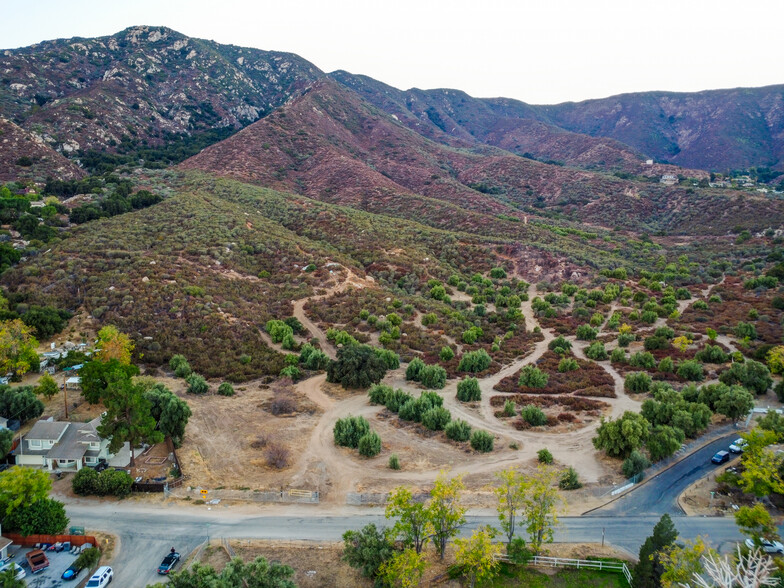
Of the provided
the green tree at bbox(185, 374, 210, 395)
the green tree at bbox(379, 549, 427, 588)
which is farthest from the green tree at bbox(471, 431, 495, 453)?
the green tree at bbox(185, 374, 210, 395)

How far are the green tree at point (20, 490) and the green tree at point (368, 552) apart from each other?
40.4 feet

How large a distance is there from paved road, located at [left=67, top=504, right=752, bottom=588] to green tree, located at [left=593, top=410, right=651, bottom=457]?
4.73 m

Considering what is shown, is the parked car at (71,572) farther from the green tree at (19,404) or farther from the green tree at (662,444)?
the green tree at (662,444)

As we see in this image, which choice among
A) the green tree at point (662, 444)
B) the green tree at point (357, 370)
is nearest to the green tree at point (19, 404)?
the green tree at point (357, 370)

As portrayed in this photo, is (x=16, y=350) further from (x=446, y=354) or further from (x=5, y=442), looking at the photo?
(x=446, y=354)

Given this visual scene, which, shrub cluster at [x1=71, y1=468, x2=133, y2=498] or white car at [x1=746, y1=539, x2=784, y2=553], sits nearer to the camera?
white car at [x1=746, y1=539, x2=784, y2=553]

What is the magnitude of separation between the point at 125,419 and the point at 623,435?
83.7ft

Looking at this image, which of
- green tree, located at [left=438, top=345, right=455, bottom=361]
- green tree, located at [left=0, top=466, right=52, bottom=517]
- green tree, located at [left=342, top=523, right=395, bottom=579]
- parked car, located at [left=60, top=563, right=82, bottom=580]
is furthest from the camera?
green tree, located at [left=438, top=345, right=455, bottom=361]

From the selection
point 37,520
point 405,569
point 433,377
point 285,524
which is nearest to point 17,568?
point 37,520

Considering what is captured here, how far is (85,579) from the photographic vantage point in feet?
55.0

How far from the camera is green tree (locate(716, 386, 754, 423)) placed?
28.0m

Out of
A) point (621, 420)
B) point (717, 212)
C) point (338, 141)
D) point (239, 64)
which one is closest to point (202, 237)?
point (621, 420)

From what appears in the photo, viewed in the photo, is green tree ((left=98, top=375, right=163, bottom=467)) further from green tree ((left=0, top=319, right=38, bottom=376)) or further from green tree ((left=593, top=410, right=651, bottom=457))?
green tree ((left=593, top=410, right=651, bottom=457))

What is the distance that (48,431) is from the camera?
23844 mm
